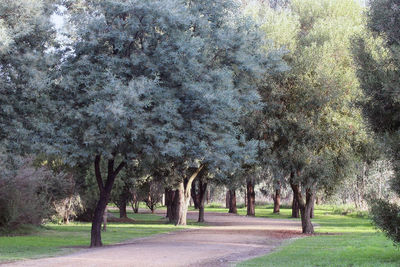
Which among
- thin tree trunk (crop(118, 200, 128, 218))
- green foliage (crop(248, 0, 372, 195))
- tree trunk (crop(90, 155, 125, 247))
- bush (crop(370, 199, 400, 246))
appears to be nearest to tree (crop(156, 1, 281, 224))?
tree trunk (crop(90, 155, 125, 247))

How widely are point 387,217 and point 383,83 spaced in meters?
3.51

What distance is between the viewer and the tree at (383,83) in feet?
43.8

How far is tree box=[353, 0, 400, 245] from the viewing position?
13.3 metres

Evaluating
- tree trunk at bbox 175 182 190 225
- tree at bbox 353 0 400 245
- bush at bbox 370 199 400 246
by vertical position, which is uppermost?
tree at bbox 353 0 400 245

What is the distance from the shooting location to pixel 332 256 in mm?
15727

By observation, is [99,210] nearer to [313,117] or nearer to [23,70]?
[23,70]

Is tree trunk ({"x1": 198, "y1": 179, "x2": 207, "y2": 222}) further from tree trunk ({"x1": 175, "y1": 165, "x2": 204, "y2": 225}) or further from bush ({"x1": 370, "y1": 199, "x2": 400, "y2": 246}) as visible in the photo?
bush ({"x1": 370, "y1": 199, "x2": 400, "y2": 246})

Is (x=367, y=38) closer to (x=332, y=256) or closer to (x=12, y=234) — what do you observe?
(x=332, y=256)

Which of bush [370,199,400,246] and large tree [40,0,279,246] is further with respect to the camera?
large tree [40,0,279,246]

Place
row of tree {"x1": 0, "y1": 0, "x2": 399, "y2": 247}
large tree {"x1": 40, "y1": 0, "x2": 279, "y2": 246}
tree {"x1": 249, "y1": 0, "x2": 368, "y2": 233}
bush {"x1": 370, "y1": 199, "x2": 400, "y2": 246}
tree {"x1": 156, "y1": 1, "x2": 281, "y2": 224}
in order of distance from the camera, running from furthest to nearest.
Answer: tree {"x1": 249, "y1": 0, "x2": 368, "y2": 233} → tree {"x1": 156, "y1": 1, "x2": 281, "y2": 224} → large tree {"x1": 40, "y1": 0, "x2": 279, "y2": 246} → row of tree {"x1": 0, "y1": 0, "x2": 399, "y2": 247} → bush {"x1": 370, "y1": 199, "x2": 400, "y2": 246}

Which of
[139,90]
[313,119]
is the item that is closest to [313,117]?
[313,119]

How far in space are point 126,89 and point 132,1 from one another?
3216 mm

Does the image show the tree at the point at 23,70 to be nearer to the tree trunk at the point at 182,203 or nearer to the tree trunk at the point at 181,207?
the tree trunk at the point at 182,203

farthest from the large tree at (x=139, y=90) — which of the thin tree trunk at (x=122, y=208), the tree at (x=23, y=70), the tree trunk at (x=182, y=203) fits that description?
the thin tree trunk at (x=122, y=208)
